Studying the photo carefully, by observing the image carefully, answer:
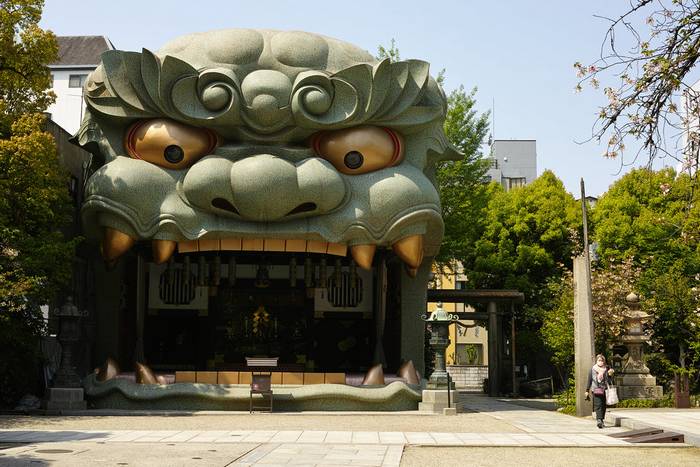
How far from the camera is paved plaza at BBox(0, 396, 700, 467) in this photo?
470 inches

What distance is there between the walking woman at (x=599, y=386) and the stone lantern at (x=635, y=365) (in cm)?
769

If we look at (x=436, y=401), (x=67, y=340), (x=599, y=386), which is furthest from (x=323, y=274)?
(x=599, y=386)

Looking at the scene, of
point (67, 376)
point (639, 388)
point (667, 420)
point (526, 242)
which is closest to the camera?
point (667, 420)

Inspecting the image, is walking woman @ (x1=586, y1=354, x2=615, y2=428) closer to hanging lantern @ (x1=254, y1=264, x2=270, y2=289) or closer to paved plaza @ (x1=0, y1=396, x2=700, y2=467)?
paved plaza @ (x1=0, y1=396, x2=700, y2=467)

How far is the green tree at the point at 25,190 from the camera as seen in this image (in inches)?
752

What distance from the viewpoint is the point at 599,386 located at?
17.6 m

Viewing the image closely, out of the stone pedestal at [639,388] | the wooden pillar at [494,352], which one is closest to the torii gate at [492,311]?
the wooden pillar at [494,352]

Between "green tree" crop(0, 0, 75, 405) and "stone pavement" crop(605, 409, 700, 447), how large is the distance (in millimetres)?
13385

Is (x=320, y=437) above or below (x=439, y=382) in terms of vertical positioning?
below

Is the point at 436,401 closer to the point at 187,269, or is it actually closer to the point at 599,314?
the point at 187,269

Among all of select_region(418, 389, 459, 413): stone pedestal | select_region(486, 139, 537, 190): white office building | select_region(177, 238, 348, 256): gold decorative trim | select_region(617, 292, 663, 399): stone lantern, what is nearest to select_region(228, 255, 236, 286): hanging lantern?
select_region(177, 238, 348, 256): gold decorative trim

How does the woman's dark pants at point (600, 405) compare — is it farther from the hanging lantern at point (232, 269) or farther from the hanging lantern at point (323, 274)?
the hanging lantern at point (232, 269)

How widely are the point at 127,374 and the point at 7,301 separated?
17.9 feet

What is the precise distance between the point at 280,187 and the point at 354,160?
2.44 metres
